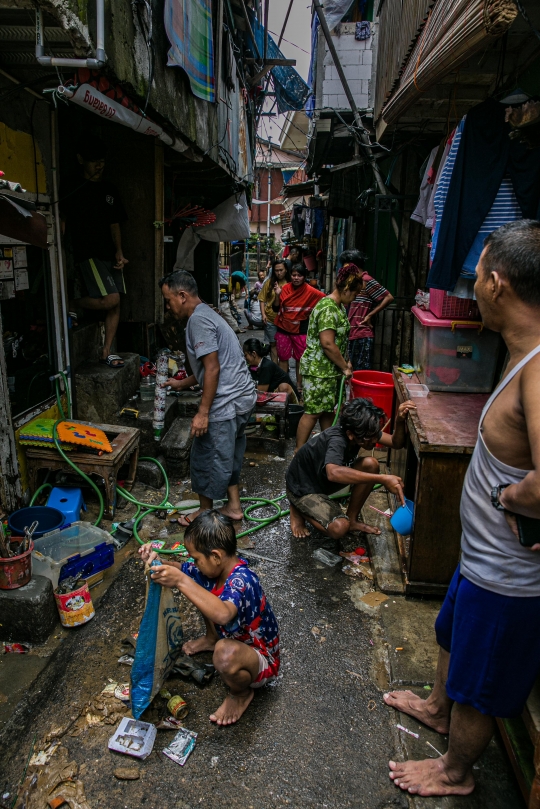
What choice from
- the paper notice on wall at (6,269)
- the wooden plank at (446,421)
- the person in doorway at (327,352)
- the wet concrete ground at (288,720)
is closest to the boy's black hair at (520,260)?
the wooden plank at (446,421)

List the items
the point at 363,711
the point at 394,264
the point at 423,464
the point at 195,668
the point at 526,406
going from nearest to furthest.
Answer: the point at 526,406 < the point at 363,711 < the point at 195,668 < the point at 423,464 < the point at 394,264

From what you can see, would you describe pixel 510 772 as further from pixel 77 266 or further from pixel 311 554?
pixel 77 266

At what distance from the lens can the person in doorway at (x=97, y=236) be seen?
5730mm

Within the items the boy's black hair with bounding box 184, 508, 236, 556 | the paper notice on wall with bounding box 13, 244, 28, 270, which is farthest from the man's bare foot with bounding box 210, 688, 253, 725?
the paper notice on wall with bounding box 13, 244, 28, 270

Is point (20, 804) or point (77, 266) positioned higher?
point (77, 266)

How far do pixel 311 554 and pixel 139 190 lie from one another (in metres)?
4.93

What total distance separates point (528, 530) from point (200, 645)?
228cm

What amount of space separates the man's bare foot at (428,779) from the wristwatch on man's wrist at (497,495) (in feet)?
4.55

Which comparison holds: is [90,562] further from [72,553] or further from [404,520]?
[404,520]

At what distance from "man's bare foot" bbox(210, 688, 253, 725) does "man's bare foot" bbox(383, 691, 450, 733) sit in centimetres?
80

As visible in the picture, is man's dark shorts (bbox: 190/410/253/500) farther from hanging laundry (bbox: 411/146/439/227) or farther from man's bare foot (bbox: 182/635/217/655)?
hanging laundry (bbox: 411/146/439/227)

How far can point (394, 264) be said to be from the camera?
8.83 meters

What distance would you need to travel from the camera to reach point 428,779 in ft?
7.91

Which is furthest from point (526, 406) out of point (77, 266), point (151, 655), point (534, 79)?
point (77, 266)
